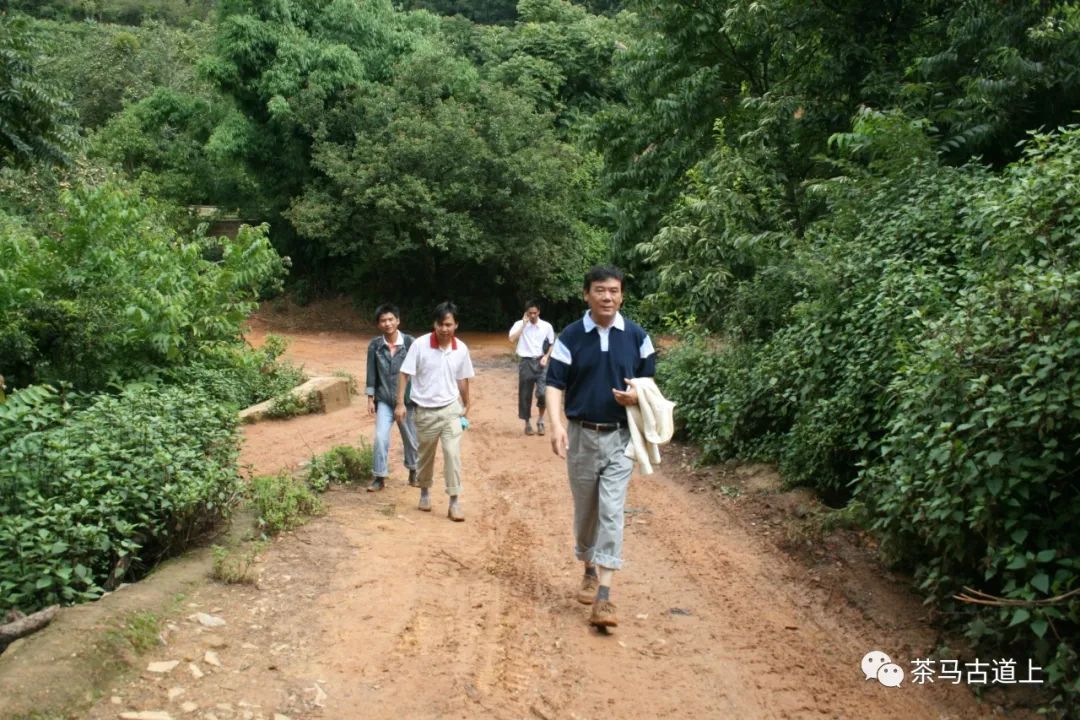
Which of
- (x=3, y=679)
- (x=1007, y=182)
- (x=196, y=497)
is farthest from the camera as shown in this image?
(x=1007, y=182)

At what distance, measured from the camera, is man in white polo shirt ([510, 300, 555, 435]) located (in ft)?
40.6

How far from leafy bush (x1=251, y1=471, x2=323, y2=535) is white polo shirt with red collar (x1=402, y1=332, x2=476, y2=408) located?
1.24 metres

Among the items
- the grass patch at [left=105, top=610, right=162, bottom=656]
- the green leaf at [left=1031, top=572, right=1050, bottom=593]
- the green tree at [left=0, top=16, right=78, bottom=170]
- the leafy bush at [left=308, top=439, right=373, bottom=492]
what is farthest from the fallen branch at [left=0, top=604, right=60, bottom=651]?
the green tree at [left=0, top=16, right=78, bottom=170]

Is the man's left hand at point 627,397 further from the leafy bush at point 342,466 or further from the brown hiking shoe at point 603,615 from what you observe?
the leafy bush at point 342,466

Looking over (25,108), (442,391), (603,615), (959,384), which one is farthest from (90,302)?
(959,384)

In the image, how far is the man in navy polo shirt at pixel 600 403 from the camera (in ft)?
17.9

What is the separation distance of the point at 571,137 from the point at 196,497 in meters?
24.8

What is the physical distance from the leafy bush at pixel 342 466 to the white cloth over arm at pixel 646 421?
3.92m

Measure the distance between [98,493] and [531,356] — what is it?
7.19 metres

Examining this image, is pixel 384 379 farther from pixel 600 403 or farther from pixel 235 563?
pixel 600 403

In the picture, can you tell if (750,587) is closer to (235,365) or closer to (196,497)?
(196,497)

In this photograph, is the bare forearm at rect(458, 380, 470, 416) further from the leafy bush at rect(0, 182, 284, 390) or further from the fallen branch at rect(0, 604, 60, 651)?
the leafy bush at rect(0, 182, 284, 390)

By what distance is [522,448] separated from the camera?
11641 mm

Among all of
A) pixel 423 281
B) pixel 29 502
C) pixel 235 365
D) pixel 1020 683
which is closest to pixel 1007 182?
pixel 1020 683
